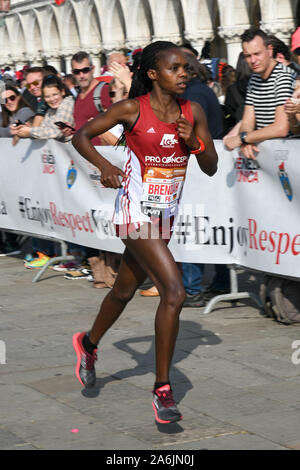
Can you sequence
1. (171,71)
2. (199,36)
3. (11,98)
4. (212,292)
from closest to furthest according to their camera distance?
(171,71) < (212,292) < (11,98) < (199,36)

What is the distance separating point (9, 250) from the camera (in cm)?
1112

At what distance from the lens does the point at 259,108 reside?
23.7 feet

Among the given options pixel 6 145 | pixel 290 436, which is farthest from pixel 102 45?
pixel 290 436

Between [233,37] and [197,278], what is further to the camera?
[233,37]

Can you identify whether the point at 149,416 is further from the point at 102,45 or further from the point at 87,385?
the point at 102,45

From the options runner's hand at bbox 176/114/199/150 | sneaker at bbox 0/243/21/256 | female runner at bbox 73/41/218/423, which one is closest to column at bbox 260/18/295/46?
sneaker at bbox 0/243/21/256

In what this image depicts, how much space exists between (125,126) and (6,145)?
217 inches

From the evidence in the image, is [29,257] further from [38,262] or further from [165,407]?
[165,407]

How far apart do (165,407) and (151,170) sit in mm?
1188

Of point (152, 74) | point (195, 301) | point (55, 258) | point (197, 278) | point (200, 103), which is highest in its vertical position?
point (152, 74)

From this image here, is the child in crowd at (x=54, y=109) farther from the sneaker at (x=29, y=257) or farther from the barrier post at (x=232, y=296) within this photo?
the barrier post at (x=232, y=296)

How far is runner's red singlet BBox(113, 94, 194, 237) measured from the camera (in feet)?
16.1

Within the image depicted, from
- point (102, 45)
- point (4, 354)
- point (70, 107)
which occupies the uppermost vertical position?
point (70, 107)

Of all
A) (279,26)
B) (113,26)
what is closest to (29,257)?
(279,26)
